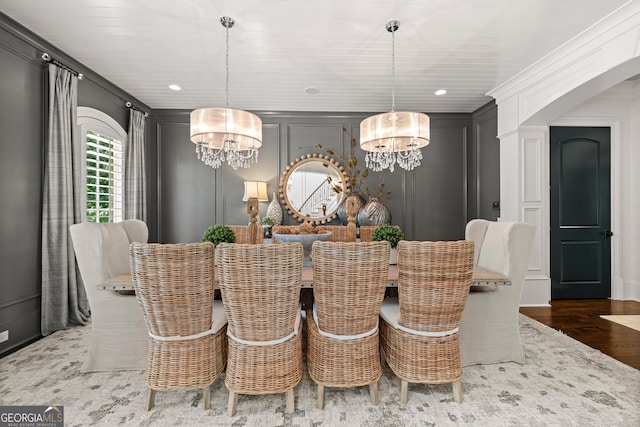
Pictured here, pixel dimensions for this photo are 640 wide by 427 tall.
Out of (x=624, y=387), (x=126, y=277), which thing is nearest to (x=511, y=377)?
(x=624, y=387)

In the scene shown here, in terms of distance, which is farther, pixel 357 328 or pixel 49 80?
pixel 49 80

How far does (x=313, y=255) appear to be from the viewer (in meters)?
1.59

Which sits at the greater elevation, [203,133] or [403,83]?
[403,83]

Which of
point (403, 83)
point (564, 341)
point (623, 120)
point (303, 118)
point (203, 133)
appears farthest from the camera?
point (303, 118)

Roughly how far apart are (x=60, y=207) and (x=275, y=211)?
2.38 m

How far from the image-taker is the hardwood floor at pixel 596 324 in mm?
2473

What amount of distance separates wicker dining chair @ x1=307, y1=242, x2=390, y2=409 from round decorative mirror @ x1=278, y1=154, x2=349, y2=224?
109 inches

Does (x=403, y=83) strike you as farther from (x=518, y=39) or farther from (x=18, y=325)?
(x=18, y=325)

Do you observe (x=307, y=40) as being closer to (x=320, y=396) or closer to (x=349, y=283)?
(x=349, y=283)

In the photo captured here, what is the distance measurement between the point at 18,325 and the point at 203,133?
2.26 m

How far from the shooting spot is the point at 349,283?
158cm

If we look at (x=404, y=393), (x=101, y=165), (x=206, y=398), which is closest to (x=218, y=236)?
(x=206, y=398)

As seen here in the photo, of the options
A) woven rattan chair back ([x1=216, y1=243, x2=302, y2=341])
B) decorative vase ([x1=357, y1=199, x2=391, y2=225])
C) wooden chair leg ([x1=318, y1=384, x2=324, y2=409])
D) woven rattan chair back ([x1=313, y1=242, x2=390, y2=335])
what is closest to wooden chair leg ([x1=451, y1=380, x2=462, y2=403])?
woven rattan chair back ([x1=313, y1=242, x2=390, y2=335])

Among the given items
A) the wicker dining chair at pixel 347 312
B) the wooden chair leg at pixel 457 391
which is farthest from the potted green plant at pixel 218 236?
the wooden chair leg at pixel 457 391
